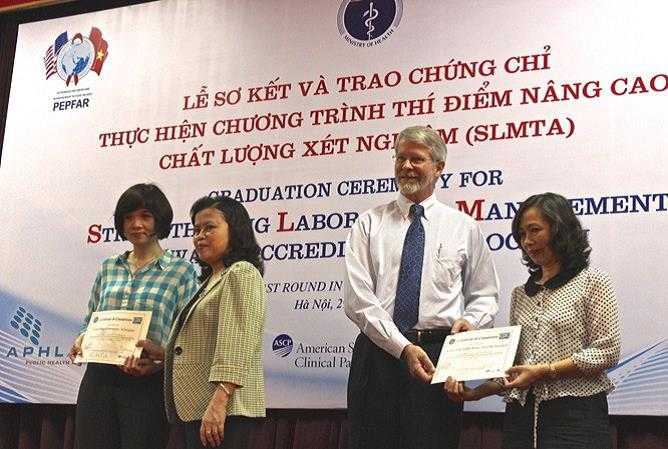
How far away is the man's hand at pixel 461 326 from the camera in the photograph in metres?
2.81

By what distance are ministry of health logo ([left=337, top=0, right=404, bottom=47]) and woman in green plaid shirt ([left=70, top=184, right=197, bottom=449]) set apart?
1.44 m

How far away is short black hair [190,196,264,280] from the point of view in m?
3.06

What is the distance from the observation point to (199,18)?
482cm

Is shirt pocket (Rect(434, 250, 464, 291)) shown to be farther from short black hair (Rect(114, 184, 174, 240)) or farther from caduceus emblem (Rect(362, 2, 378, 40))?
caduceus emblem (Rect(362, 2, 378, 40))

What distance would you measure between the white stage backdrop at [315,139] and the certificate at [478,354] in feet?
3.40

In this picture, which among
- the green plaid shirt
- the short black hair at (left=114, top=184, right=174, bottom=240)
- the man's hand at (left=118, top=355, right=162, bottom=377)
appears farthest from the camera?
the short black hair at (left=114, top=184, right=174, bottom=240)

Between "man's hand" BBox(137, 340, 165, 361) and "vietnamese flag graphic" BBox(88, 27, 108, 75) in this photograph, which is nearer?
"man's hand" BBox(137, 340, 165, 361)

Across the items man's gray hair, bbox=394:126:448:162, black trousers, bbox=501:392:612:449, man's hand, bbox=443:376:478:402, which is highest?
man's gray hair, bbox=394:126:448:162

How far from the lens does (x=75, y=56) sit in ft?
16.6

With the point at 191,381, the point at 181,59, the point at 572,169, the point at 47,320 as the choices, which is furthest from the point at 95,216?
the point at 572,169

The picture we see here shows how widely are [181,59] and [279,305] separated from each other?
1432 mm

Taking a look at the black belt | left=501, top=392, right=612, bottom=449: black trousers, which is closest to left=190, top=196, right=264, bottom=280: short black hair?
the black belt

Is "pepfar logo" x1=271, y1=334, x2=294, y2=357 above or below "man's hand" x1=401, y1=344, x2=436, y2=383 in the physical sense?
above

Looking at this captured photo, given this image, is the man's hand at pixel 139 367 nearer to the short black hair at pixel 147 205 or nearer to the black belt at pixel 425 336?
the short black hair at pixel 147 205
